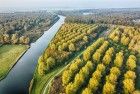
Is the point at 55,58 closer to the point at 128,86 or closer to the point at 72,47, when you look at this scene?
the point at 72,47

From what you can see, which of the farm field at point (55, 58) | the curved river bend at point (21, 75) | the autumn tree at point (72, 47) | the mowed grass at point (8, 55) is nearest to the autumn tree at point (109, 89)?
the farm field at point (55, 58)

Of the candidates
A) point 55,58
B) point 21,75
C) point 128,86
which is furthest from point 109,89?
point 21,75

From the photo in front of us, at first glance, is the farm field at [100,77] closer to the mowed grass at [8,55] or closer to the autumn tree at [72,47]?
the autumn tree at [72,47]

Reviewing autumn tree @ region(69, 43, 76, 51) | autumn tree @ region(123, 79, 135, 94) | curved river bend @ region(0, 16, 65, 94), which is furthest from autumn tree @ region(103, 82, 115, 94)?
autumn tree @ region(69, 43, 76, 51)

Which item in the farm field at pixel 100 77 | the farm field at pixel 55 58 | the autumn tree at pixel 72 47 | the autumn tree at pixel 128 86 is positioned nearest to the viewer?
the autumn tree at pixel 128 86

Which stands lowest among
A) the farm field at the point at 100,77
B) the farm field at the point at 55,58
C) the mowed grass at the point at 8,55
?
the mowed grass at the point at 8,55

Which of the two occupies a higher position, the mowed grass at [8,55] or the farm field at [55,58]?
the farm field at [55,58]

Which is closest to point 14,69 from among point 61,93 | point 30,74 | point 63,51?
point 30,74

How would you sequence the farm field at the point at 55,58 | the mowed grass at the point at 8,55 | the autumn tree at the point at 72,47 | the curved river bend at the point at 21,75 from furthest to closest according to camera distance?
the autumn tree at the point at 72,47, the mowed grass at the point at 8,55, the farm field at the point at 55,58, the curved river bend at the point at 21,75
